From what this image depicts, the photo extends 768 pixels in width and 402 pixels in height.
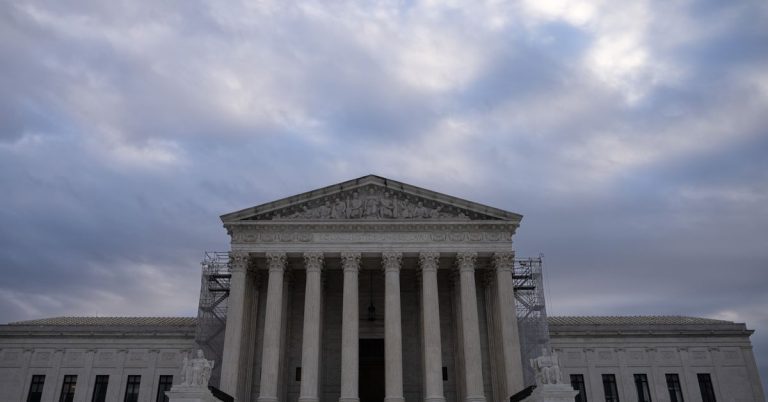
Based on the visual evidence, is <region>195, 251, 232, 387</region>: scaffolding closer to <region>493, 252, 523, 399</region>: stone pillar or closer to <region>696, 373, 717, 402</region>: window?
<region>493, 252, 523, 399</region>: stone pillar

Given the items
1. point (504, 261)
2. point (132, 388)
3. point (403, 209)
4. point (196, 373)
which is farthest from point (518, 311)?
point (132, 388)

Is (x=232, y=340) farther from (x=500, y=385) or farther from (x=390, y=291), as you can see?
(x=500, y=385)

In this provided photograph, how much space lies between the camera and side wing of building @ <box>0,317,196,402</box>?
147 feet

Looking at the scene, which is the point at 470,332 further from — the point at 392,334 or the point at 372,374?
the point at 372,374

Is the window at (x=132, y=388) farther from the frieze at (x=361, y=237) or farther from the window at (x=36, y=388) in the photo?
the frieze at (x=361, y=237)

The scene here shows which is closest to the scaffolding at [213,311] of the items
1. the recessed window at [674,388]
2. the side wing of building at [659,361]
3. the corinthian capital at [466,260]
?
the corinthian capital at [466,260]

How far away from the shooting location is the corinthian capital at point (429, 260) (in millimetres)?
39531

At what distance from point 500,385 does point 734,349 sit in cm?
1978

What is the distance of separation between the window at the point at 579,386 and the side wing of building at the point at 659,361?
0.07 metres

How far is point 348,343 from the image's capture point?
3769cm

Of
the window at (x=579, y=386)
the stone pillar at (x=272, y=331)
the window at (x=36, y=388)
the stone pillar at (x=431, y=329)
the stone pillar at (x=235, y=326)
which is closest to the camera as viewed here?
the stone pillar at (x=431, y=329)

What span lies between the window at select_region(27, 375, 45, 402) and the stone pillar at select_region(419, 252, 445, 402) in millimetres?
28145

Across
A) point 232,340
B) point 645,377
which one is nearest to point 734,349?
point 645,377

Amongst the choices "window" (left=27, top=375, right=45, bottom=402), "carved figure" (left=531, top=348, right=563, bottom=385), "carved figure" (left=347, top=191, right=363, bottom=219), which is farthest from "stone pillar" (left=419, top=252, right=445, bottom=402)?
"window" (left=27, top=375, right=45, bottom=402)
